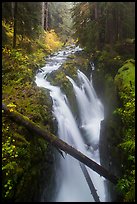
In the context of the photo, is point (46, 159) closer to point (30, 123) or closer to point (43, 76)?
point (30, 123)

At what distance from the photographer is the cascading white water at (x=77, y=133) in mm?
9844

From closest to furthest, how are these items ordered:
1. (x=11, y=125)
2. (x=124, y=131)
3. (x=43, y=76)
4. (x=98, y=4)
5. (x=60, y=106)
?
(x=11, y=125), (x=124, y=131), (x=60, y=106), (x=43, y=76), (x=98, y=4)

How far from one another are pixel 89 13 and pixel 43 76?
6.10 meters

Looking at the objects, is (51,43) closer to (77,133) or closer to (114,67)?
(114,67)

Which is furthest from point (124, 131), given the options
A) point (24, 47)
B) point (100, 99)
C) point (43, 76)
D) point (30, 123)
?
point (24, 47)

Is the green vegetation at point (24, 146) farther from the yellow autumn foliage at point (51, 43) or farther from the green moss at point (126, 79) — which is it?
the yellow autumn foliage at point (51, 43)

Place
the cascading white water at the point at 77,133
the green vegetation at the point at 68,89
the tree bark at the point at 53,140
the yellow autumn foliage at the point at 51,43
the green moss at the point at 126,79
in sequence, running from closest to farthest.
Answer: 1. the green vegetation at the point at 68,89
2. the tree bark at the point at 53,140
3. the cascading white water at the point at 77,133
4. the green moss at the point at 126,79
5. the yellow autumn foliage at the point at 51,43

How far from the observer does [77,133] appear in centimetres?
1162

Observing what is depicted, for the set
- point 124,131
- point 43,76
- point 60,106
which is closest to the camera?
point 124,131

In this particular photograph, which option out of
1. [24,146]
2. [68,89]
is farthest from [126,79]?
[24,146]

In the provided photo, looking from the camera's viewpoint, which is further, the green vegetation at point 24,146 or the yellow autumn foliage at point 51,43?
the yellow autumn foliage at point 51,43

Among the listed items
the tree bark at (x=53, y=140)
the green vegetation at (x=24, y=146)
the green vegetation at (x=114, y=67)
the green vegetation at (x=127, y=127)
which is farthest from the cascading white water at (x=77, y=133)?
the green vegetation at (x=127, y=127)

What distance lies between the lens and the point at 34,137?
8.04 meters

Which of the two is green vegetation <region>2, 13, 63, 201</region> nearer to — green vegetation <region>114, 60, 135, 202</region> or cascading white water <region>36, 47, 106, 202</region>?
cascading white water <region>36, 47, 106, 202</region>
